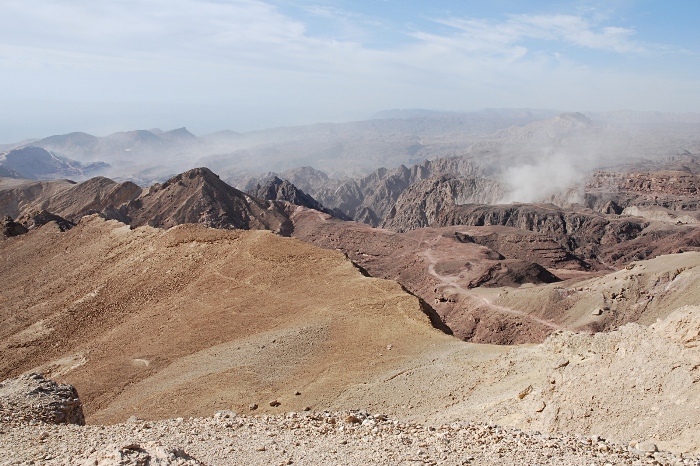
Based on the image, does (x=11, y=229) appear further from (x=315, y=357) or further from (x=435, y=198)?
(x=435, y=198)

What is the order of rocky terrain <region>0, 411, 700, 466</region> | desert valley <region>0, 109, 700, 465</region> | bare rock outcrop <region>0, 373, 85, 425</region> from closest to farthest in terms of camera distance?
rocky terrain <region>0, 411, 700, 466</region>, desert valley <region>0, 109, 700, 465</region>, bare rock outcrop <region>0, 373, 85, 425</region>

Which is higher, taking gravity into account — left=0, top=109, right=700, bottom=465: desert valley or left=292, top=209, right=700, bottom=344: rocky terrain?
left=0, top=109, right=700, bottom=465: desert valley

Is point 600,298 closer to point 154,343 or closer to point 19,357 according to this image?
point 154,343

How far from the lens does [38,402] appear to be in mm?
15141

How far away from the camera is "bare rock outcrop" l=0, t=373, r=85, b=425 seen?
1413 centimetres

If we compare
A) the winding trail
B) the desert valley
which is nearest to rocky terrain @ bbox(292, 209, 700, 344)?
the winding trail

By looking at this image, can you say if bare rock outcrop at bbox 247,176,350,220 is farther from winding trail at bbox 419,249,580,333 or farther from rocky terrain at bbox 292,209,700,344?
winding trail at bbox 419,249,580,333

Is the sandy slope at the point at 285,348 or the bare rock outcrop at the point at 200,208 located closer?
the sandy slope at the point at 285,348

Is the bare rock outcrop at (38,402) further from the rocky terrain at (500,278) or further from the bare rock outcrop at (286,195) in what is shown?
the bare rock outcrop at (286,195)

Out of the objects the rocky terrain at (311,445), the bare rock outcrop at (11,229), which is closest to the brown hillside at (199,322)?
the rocky terrain at (311,445)

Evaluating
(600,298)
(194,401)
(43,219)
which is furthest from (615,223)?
(194,401)

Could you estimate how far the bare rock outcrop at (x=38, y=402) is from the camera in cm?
1413

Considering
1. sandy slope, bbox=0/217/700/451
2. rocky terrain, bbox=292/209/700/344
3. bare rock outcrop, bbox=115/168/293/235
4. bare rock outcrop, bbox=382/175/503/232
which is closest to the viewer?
sandy slope, bbox=0/217/700/451

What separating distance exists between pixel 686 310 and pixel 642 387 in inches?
110
